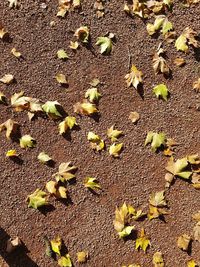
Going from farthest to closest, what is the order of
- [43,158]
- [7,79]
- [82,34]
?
[82,34]
[7,79]
[43,158]

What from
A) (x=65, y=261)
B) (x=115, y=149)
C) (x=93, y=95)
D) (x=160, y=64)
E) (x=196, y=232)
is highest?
(x=160, y=64)

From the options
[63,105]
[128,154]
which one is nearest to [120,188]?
[128,154]

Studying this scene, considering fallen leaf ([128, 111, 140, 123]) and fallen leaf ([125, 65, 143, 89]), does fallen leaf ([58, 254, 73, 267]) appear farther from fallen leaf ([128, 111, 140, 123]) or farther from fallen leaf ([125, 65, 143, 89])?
fallen leaf ([125, 65, 143, 89])

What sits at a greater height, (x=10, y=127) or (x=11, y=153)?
(x=10, y=127)

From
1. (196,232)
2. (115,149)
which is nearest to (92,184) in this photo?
(115,149)

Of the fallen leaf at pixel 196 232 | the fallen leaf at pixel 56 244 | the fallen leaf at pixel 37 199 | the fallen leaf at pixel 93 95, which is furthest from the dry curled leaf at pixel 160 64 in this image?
the fallen leaf at pixel 56 244

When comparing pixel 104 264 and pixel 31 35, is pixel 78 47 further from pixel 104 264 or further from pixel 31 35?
pixel 104 264

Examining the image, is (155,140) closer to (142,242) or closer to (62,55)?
(142,242)

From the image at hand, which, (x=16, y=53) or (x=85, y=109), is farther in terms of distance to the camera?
(x=16, y=53)

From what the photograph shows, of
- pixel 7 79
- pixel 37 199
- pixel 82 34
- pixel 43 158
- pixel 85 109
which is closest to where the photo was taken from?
pixel 37 199
